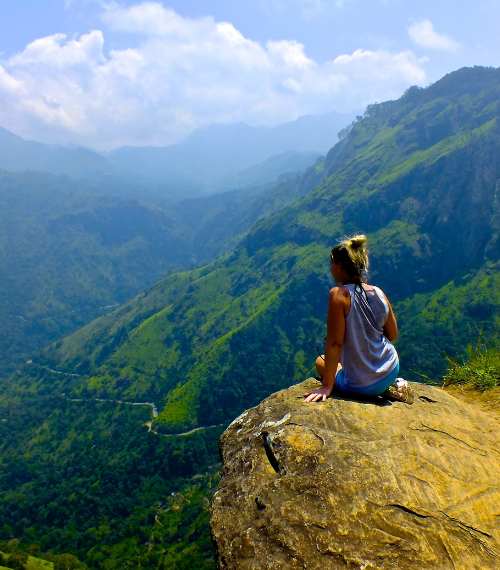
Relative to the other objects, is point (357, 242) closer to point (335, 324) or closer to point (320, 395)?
point (335, 324)

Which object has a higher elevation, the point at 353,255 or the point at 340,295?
the point at 353,255

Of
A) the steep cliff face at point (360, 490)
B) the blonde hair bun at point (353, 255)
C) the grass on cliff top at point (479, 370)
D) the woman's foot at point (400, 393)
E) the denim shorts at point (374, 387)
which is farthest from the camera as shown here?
the grass on cliff top at point (479, 370)

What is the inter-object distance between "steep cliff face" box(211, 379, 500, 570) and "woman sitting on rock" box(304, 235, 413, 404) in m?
0.67

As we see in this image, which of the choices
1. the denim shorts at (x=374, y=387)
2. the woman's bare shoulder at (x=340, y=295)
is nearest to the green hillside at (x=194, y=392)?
the denim shorts at (x=374, y=387)

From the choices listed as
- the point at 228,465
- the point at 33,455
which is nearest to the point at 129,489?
the point at 33,455

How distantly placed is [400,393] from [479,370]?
3589 millimetres

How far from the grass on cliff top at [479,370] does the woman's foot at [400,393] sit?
261 centimetres

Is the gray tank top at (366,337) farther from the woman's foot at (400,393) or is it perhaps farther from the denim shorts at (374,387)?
the woman's foot at (400,393)

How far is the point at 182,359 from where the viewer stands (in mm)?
192875

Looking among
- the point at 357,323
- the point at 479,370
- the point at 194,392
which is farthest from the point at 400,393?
the point at 194,392

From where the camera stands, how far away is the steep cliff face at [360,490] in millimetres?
3855

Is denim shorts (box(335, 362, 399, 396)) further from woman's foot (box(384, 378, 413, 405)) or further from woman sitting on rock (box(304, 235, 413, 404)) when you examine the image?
woman's foot (box(384, 378, 413, 405))

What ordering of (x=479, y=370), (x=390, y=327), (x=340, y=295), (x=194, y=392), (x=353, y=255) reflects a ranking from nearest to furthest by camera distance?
(x=340, y=295) < (x=353, y=255) < (x=390, y=327) < (x=479, y=370) < (x=194, y=392)

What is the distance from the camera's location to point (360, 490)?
177 inches
